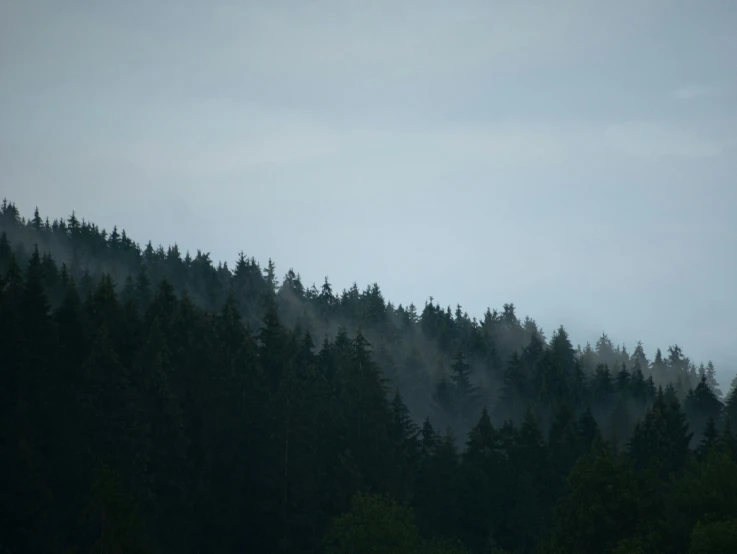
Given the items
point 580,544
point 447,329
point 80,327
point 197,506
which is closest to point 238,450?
point 197,506

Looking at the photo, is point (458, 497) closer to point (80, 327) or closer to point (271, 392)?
point (271, 392)

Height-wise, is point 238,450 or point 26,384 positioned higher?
point 26,384

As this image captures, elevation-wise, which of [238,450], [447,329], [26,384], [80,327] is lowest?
[238,450]

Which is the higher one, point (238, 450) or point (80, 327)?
point (80, 327)

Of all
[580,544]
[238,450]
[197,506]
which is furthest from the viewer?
[238,450]

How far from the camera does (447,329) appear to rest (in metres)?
181

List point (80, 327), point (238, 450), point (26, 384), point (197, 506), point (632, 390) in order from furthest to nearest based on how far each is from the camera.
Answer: point (632, 390)
point (238, 450)
point (197, 506)
point (80, 327)
point (26, 384)

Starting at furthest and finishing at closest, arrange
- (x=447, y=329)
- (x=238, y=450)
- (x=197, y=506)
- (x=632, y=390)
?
(x=447, y=329) < (x=632, y=390) < (x=238, y=450) < (x=197, y=506)

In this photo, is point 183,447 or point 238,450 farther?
point 238,450

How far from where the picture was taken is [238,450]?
6091 cm

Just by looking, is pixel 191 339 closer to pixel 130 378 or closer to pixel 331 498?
pixel 130 378

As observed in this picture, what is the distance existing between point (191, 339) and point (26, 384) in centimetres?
1739

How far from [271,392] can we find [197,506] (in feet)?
41.6

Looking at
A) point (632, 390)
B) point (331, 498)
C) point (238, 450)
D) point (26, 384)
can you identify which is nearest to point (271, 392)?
point (238, 450)
